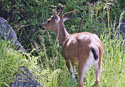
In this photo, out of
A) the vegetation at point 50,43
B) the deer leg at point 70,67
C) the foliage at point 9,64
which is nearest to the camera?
the foliage at point 9,64

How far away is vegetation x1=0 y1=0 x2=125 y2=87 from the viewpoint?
5160 mm

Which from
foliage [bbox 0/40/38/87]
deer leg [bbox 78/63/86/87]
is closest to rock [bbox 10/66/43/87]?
foliage [bbox 0/40/38/87]

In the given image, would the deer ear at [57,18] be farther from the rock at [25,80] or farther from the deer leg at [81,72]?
the rock at [25,80]

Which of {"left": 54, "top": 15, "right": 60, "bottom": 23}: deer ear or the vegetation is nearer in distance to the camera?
the vegetation

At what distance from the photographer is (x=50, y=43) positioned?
6578mm

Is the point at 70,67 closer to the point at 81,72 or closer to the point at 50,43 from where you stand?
the point at 81,72

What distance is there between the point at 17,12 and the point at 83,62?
2.50 metres

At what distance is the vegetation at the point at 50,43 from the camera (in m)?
5.16

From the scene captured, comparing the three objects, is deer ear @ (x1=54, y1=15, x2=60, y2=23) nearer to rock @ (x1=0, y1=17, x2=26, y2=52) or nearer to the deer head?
the deer head

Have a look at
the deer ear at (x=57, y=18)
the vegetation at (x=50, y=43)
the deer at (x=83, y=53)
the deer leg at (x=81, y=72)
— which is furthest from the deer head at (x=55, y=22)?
the deer leg at (x=81, y=72)

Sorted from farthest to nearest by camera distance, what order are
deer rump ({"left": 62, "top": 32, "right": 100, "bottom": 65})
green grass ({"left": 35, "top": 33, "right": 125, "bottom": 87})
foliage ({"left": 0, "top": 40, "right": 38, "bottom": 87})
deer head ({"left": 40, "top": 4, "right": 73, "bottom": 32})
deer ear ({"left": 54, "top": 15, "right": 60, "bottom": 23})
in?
deer head ({"left": 40, "top": 4, "right": 73, "bottom": 32}), deer ear ({"left": 54, "top": 15, "right": 60, "bottom": 23}), deer rump ({"left": 62, "top": 32, "right": 100, "bottom": 65}), green grass ({"left": 35, "top": 33, "right": 125, "bottom": 87}), foliage ({"left": 0, "top": 40, "right": 38, "bottom": 87})

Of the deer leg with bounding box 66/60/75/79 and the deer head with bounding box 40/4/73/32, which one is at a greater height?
the deer head with bounding box 40/4/73/32

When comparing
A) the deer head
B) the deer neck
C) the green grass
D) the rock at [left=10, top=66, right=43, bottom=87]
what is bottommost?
the green grass

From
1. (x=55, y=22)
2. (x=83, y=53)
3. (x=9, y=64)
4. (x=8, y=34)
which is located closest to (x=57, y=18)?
(x=55, y=22)
